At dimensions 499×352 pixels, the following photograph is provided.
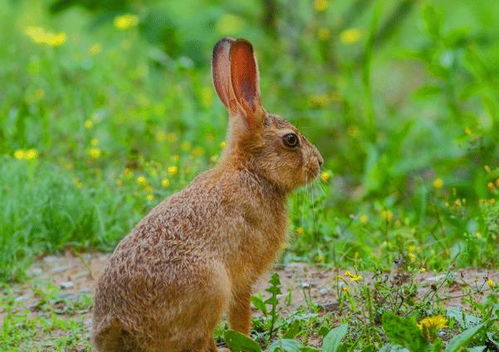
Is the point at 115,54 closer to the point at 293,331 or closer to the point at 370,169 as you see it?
the point at 370,169

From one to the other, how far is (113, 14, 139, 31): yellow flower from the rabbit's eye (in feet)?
13.8

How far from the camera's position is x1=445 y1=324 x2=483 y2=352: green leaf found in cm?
447

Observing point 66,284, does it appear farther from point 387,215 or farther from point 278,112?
point 278,112

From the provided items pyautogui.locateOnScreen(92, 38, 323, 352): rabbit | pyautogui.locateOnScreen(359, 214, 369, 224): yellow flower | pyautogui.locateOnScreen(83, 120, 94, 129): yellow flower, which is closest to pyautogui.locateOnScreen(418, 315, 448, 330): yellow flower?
pyautogui.locateOnScreen(92, 38, 323, 352): rabbit

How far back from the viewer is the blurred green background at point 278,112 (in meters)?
6.75

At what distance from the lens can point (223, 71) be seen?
18.6ft

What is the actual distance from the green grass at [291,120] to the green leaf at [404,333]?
1.22 ft

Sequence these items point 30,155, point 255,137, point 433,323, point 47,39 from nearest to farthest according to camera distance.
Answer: point 433,323
point 255,137
point 30,155
point 47,39

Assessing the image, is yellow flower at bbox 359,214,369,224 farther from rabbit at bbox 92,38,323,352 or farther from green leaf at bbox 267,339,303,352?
green leaf at bbox 267,339,303,352

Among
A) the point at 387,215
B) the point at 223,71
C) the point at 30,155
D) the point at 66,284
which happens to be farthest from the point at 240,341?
the point at 30,155

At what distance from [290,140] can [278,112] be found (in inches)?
149

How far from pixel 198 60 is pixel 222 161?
172 inches

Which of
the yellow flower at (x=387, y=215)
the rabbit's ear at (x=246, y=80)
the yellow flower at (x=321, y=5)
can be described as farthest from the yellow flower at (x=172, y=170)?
the yellow flower at (x=321, y=5)

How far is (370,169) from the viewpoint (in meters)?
7.98
